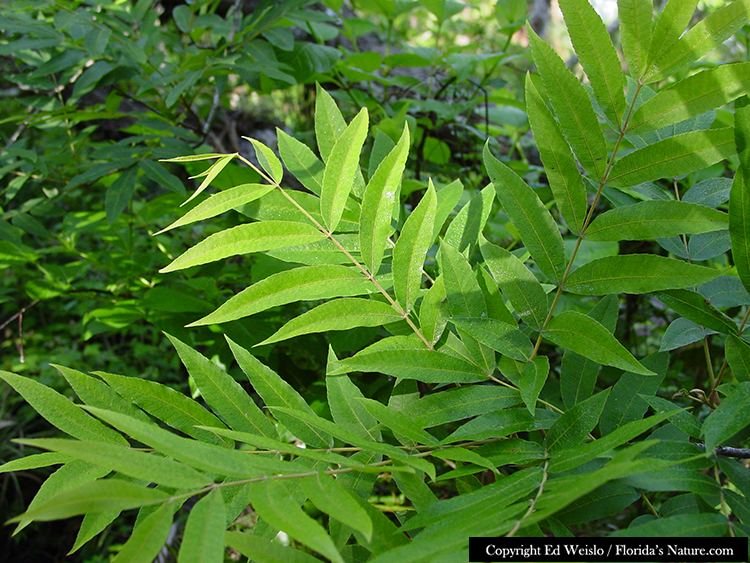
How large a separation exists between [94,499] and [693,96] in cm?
53

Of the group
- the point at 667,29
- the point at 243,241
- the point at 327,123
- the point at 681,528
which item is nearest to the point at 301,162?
the point at 327,123

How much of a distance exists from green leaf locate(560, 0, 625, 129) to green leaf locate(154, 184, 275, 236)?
30 centimetres

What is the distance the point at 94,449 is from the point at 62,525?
2.67 metres

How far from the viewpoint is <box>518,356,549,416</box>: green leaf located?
0.41 m

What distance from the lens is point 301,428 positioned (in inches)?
18.7

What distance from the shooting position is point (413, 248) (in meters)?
0.47

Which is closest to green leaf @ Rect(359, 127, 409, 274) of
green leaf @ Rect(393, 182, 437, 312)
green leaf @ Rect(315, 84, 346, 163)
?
green leaf @ Rect(393, 182, 437, 312)

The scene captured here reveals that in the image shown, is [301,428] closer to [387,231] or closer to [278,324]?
[387,231]

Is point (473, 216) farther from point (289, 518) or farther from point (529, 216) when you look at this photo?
point (289, 518)

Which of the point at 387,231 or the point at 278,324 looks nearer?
the point at 387,231

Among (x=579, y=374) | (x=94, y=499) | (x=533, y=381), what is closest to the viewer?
(x=94, y=499)

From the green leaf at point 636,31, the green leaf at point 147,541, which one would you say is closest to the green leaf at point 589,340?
the green leaf at point 636,31

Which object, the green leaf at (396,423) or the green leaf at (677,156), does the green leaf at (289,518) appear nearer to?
the green leaf at (396,423)

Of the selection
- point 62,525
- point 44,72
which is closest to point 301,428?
point 44,72
